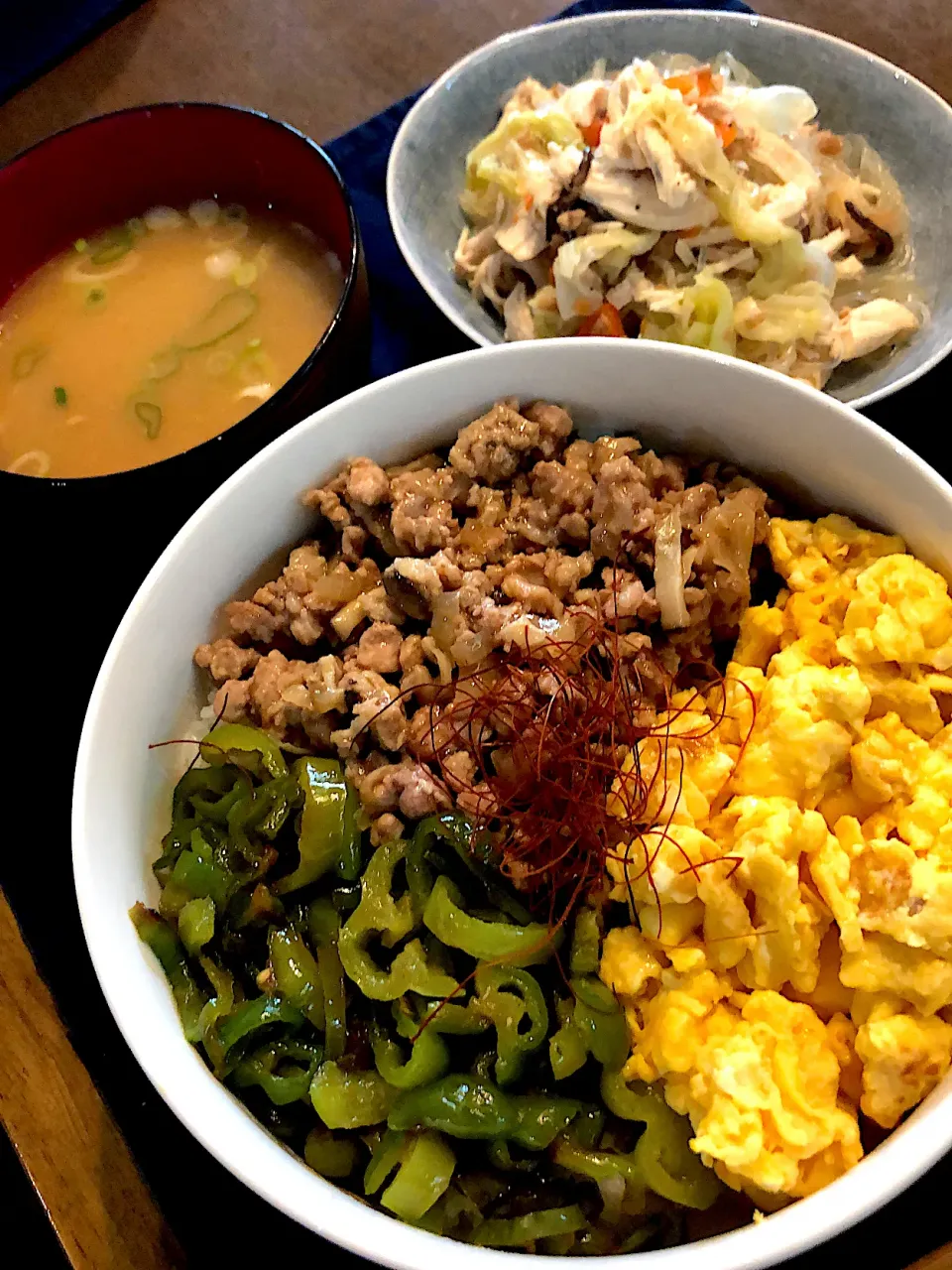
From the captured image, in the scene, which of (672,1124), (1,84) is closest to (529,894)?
(672,1124)

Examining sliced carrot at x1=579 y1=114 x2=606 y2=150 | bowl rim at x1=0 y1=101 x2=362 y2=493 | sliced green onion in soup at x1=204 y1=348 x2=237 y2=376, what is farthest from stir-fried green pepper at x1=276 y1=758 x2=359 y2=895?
sliced carrot at x1=579 y1=114 x2=606 y2=150

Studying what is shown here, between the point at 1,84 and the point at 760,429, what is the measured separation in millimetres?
1897

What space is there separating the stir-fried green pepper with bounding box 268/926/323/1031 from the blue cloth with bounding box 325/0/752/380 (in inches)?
39.1

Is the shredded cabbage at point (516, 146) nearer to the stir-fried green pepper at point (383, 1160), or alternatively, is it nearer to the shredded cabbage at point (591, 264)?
the shredded cabbage at point (591, 264)

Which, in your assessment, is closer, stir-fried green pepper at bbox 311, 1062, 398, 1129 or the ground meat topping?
stir-fried green pepper at bbox 311, 1062, 398, 1129

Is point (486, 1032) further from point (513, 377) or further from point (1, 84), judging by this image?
point (1, 84)

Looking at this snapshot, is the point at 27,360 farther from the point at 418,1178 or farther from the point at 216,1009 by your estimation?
the point at 418,1178

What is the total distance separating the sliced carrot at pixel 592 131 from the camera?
5.82ft

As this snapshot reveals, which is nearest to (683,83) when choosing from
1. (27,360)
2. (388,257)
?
(388,257)

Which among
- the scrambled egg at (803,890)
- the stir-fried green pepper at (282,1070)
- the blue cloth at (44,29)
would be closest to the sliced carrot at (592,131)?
the scrambled egg at (803,890)

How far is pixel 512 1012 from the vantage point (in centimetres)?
107

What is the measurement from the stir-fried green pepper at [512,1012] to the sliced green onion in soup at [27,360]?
4.06ft

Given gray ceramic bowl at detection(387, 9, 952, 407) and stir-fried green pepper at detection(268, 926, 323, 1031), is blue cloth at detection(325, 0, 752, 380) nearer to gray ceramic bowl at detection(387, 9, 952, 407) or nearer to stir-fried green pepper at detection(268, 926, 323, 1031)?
gray ceramic bowl at detection(387, 9, 952, 407)

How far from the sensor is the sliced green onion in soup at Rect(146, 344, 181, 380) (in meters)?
1.64
